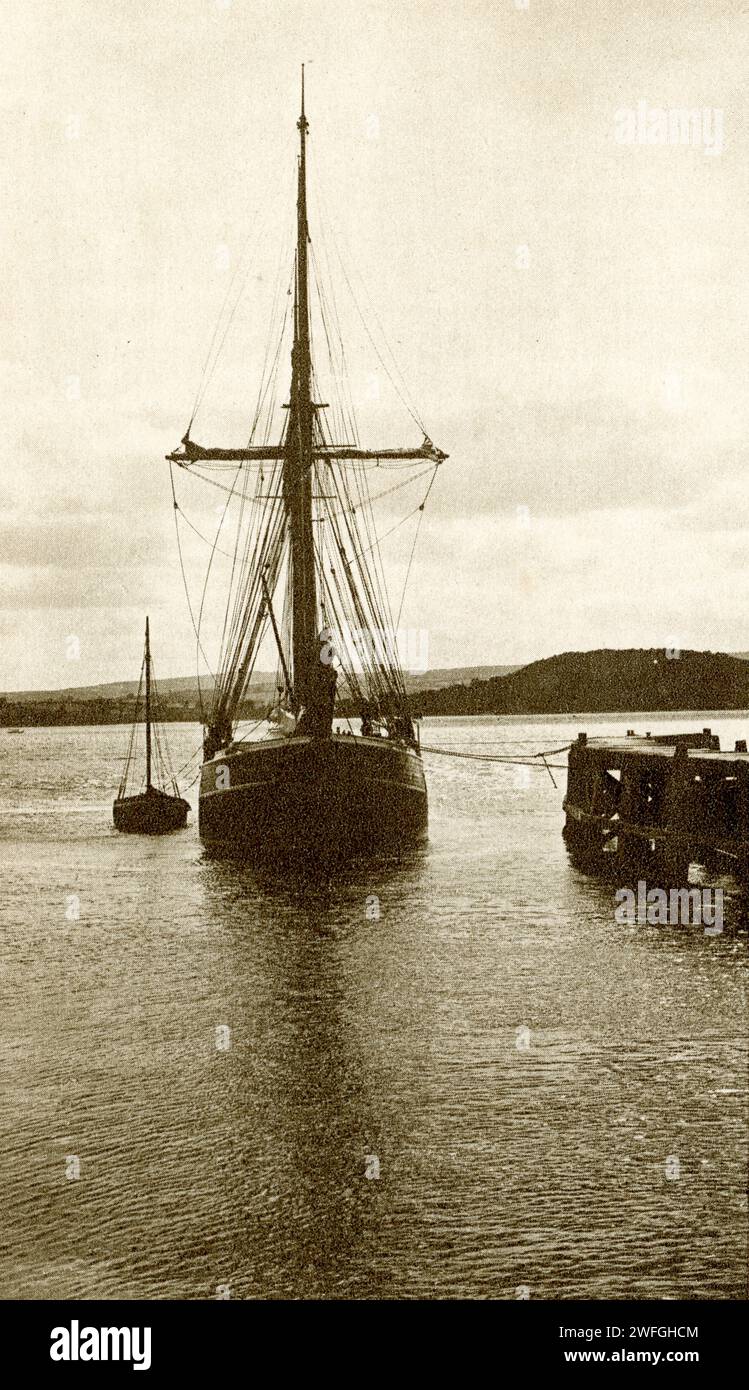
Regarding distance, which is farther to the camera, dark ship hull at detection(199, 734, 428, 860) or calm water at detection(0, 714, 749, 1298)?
dark ship hull at detection(199, 734, 428, 860)

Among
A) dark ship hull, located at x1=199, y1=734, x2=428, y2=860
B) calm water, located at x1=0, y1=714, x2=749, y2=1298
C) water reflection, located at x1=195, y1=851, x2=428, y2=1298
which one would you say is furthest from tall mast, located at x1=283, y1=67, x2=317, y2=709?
water reflection, located at x1=195, y1=851, x2=428, y2=1298

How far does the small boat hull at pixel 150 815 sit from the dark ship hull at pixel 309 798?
8.51 m

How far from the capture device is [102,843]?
36750mm

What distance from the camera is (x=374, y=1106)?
10.0 metres

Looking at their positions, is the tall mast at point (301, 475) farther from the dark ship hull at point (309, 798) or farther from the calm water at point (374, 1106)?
the calm water at point (374, 1106)

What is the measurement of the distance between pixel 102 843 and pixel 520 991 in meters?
24.5

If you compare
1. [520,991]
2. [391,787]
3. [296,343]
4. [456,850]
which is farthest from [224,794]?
[520,991]

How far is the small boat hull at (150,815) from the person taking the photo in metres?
40.3

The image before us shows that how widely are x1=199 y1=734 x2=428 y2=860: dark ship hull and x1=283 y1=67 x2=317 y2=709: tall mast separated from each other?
286cm

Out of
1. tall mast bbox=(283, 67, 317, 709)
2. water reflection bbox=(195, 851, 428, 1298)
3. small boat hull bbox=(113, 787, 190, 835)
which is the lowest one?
small boat hull bbox=(113, 787, 190, 835)

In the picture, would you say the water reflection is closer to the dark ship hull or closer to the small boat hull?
the dark ship hull

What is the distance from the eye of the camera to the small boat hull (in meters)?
40.3

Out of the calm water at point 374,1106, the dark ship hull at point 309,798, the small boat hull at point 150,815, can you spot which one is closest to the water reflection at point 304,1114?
the calm water at point 374,1106
